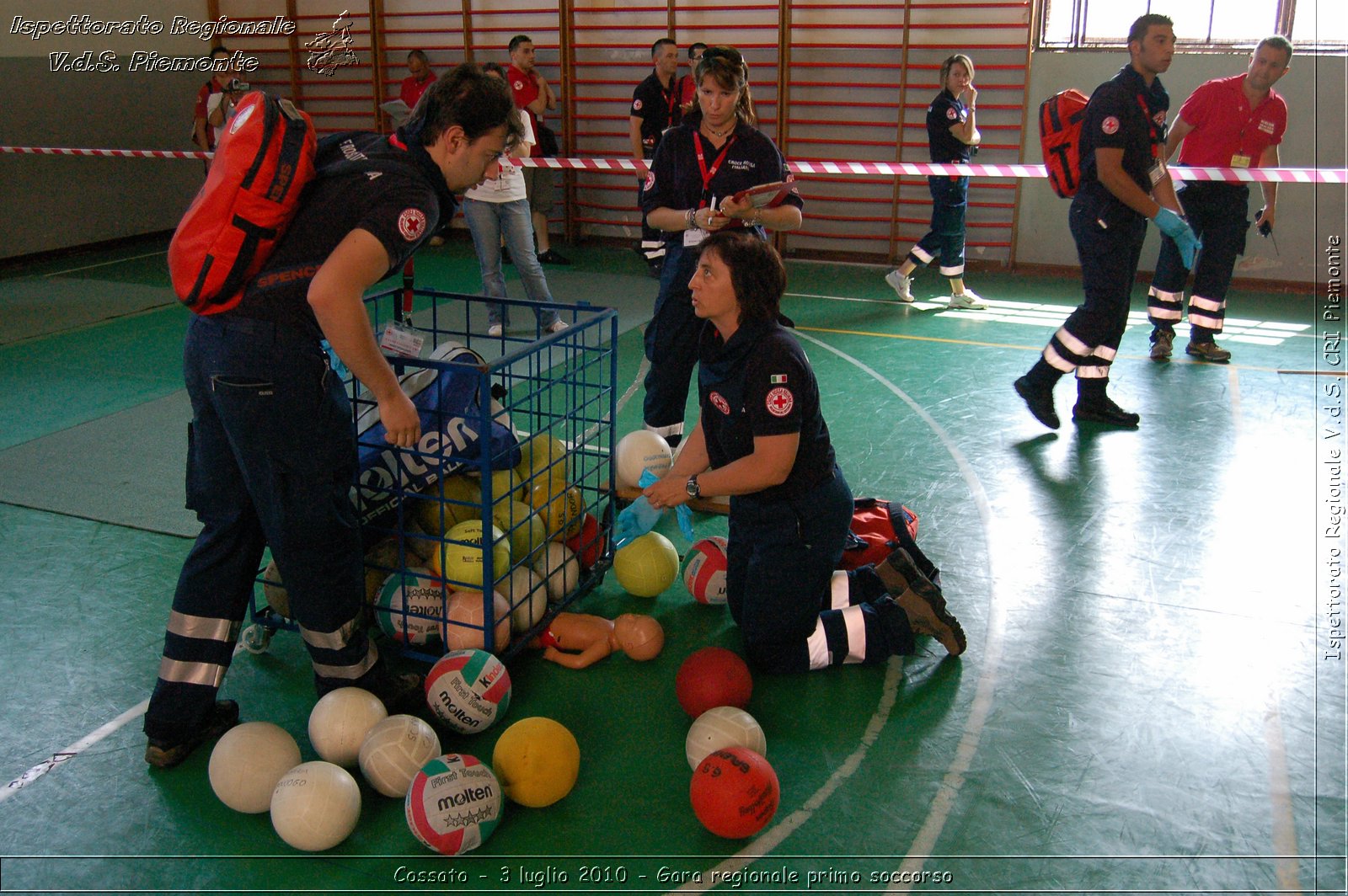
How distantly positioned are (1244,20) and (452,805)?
407 inches

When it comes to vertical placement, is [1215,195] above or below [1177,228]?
above

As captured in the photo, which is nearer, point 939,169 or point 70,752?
point 70,752

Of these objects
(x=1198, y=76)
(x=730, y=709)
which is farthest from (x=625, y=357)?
(x=1198, y=76)

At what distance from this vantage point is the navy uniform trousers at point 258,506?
9.10 feet

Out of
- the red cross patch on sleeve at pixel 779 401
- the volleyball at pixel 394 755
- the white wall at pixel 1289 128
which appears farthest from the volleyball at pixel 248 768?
the white wall at pixel 1289 128

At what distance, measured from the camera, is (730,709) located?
10.0 ft

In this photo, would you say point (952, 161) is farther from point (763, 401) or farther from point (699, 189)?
point (763, 401)

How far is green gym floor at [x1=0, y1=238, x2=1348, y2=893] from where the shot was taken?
8.82 ft

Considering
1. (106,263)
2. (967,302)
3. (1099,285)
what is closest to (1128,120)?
(1099,285)

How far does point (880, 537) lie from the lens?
13.8ft

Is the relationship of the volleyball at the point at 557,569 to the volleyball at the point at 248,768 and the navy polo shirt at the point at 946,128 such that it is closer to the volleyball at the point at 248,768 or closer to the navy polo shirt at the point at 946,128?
the volleyball at the point at 248,768

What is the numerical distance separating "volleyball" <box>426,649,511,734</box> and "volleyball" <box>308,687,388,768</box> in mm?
182

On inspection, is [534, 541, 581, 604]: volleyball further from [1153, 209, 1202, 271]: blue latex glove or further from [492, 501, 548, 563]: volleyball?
[1153, 209, 1202, 271]: blue latex glove

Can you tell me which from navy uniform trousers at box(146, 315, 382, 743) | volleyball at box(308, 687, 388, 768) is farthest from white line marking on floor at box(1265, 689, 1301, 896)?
navy uniform trousers at box(146, 315, 382, 743)
